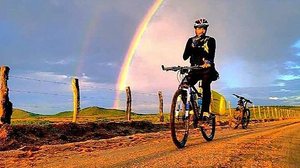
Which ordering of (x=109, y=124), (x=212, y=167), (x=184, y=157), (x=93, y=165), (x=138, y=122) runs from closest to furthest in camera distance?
(x=212, y=167), (x=93, y=165), (x=184, y=157), (x=109, y=124), (x=138, y=122)

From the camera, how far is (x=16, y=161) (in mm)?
6008

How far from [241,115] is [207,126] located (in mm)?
11026

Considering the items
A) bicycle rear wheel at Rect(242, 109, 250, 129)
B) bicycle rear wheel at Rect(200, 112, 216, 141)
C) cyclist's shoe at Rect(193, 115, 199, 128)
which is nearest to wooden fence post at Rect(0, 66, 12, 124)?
bicycle rear wheel at Rect(200, 112, 216, 141)

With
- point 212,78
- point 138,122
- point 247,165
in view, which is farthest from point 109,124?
point 247,165

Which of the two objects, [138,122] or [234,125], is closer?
[234,125]

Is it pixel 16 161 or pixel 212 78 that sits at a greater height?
pixel 212 78

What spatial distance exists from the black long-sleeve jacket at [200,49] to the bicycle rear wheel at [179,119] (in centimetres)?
86

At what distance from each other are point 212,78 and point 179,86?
3.09 feet

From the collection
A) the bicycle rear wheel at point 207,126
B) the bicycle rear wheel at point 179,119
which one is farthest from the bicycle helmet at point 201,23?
the bicycle rear wheel at point 207,126

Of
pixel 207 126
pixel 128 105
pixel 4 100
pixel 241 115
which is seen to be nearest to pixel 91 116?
pixel 128 105

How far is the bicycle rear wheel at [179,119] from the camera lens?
297 inches

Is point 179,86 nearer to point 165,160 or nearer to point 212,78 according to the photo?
point 212,78

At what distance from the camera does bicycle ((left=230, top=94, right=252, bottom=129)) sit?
760 inches

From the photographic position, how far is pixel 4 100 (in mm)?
14078
